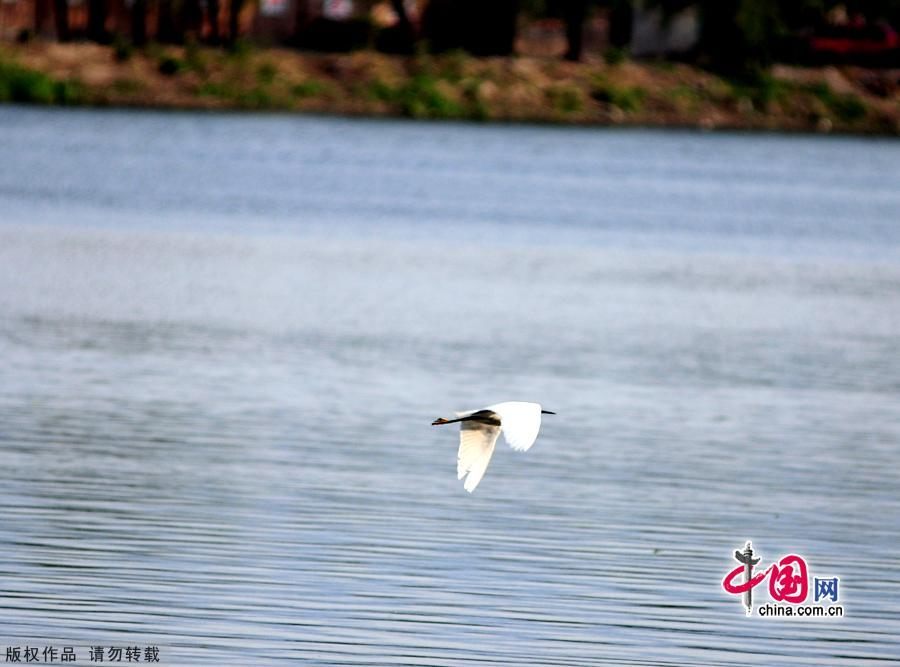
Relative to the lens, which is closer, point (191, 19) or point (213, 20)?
point (213, 20)

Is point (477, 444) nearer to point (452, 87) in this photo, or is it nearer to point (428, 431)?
point (428, 431)

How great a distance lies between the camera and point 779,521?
54.9 ft

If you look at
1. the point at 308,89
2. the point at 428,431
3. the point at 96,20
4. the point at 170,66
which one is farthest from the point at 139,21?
the point at 428,431

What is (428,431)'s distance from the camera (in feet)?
66.4

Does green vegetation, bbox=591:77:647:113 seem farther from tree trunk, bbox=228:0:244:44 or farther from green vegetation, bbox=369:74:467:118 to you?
tree trunk, bbox=228:0:244:44

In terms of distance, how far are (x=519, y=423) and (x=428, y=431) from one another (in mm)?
8479

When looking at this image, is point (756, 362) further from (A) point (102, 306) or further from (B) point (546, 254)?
(B) point (546, 254)

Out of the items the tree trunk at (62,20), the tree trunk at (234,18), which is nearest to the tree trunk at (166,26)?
the tree trunk at (234,18)

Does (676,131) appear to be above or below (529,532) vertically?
below

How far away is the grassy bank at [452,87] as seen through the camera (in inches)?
3140

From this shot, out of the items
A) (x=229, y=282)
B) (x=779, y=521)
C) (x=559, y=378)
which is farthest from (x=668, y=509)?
(x=229, y=282)

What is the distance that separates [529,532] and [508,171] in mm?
46256

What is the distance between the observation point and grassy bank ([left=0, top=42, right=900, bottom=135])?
79.8 metres

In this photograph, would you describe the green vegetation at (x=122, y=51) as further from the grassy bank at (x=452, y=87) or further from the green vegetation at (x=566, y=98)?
the green vegetation at (x=566, y=98)
